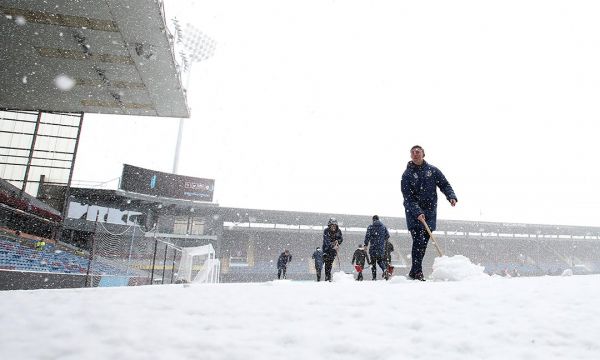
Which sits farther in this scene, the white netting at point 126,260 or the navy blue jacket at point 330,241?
the white netting at point 126,260

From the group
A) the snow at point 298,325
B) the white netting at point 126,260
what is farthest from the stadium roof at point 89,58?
the snow at point 298,325

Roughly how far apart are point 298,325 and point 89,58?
12477 millimetres

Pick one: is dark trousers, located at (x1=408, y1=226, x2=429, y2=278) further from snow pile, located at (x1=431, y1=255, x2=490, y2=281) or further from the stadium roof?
the stadium roof

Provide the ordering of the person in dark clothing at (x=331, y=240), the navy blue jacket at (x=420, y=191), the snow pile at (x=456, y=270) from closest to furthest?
the snow pile at (x=456, y=270)
the navy blue jacket at (x=420, y=191)
the person in dark clothing at (x=331, y=240)

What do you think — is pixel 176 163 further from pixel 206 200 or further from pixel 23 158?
pixel 23 158

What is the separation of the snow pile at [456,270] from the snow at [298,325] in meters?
1.64

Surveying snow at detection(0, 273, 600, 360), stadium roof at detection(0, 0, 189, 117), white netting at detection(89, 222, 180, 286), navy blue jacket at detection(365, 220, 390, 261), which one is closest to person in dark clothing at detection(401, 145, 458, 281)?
snow at detection(0, 273, 600, 360)

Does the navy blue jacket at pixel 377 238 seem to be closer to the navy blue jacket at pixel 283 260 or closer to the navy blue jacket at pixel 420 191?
Result: the navy blue jacket at pixel 420 191

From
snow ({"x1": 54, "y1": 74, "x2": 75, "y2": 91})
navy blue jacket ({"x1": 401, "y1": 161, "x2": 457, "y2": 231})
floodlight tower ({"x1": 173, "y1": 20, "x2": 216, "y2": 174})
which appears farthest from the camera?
floodlight tower ({"x1": 173, "y1": 20, "x2": 216, "y2": 174})

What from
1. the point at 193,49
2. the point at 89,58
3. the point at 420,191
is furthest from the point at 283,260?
the point at 193,49

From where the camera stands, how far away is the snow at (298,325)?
71.0 inches

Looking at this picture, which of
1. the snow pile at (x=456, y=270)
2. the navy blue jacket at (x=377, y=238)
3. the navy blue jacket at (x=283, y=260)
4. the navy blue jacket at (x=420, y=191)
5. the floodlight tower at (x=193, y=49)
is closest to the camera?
the snow pile at (x=456, y=270)

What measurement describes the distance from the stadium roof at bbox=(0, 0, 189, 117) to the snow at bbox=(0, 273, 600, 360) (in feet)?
27.6

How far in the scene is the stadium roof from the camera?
9.20m
